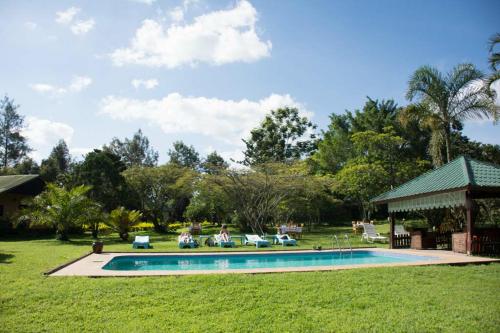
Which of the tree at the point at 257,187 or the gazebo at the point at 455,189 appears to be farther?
the tree at the point at 257,187

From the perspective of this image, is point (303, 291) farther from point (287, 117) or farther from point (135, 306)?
point (287, 117)

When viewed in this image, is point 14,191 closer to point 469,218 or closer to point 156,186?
point 156,186

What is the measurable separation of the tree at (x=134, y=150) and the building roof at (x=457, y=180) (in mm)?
48892

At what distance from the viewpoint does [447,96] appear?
61.0 feet

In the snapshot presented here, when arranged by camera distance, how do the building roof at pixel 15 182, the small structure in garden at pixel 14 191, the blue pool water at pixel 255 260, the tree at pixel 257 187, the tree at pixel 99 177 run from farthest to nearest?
the tree at pixel 99 177 < the small structure in garden at pixel 14 191 < the building roof at pixel 15 182 < the tree at pixel 257 187 < the blue pool water at pixel 255 260

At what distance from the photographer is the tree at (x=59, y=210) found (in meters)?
20.5

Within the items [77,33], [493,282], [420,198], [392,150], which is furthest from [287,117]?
[493,282]

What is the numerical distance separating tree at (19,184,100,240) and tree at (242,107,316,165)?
95.8 feet

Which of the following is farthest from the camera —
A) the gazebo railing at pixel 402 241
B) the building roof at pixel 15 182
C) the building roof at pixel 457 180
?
the building roof at pixel 15 182

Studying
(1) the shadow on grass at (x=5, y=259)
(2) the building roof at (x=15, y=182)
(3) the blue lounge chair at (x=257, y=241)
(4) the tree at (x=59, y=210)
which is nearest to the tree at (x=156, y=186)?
(2) the building roof at (x=15, y=182)

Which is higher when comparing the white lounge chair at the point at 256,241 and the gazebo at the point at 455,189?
the gazebo at the point at 455,189

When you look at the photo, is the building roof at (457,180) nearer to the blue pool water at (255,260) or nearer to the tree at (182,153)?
the blue pool water at (255,260)

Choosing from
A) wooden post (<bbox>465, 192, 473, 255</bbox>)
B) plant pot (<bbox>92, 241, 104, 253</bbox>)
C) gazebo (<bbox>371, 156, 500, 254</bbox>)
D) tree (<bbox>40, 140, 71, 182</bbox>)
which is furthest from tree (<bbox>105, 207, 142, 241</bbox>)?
tree (<bbox>40, 140, 71, 182</bbox>)

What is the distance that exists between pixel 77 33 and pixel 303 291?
1038 cm
